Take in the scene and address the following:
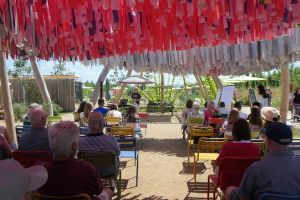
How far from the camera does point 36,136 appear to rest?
4785mm

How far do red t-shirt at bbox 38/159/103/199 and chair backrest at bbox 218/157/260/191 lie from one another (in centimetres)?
163

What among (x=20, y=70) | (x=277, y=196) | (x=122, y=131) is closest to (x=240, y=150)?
(x=277, y=196)

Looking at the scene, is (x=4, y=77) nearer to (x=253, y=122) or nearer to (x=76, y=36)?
(x=76, y=36)

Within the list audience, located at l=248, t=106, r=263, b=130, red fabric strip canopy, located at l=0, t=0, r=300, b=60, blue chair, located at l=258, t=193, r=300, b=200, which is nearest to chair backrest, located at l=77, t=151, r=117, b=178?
red fabric strip canopy, located at l=0, t=0, r=300, b=60

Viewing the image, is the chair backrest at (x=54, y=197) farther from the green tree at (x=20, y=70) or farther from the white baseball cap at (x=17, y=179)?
the green tree at (x=20, y=70)

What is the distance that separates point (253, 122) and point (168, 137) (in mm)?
5605

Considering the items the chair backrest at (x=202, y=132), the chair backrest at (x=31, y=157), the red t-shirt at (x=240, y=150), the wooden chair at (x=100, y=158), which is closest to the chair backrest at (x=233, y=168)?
the red t-shirt at (x=240, y=150)

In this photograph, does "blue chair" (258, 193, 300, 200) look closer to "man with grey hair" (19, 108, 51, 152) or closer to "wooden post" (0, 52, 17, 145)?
"man with grey hair" (19, 108, 51, 152)

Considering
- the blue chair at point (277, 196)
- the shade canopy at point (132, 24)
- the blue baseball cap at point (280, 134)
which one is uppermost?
the shade canopy at point (132, 24)

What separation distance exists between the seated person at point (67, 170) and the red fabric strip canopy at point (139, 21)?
3.73 ft

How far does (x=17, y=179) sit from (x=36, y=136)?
209 cm

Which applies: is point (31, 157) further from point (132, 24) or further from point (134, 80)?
point (134, 80)

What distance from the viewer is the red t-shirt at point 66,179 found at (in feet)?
9.77

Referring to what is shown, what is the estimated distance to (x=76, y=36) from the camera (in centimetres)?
600
